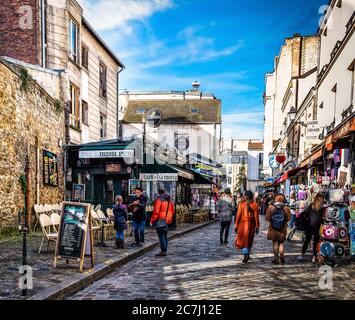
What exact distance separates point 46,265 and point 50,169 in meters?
7.79

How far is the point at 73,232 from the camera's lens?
7.55 metres

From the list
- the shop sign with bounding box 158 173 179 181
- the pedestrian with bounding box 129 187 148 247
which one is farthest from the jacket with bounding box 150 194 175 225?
the shop sign with bounding box 158 173 179 181

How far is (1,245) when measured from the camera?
32.6 feet

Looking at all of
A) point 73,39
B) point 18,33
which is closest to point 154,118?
point 73,39

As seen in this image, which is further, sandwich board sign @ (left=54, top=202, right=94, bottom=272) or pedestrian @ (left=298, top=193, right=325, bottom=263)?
pedestrian @ (left=298, top=193, right=325, bottom=263)

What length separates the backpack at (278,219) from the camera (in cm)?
866

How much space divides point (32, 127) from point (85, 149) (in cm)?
326

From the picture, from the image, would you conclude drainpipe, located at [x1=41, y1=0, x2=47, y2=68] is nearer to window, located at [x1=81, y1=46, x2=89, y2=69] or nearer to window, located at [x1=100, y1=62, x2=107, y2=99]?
window, located at [x1=81, y1=46, x2=89, y2=69]

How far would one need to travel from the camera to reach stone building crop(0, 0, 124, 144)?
16625mm

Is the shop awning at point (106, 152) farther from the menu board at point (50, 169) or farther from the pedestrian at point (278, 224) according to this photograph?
the pedestrian at point (278, 224)

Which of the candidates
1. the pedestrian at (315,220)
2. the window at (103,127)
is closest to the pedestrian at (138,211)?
the pedestrian at (315,220)

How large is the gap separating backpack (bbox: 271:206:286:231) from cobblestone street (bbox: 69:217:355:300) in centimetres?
85

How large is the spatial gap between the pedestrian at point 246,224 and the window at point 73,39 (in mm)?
12714
